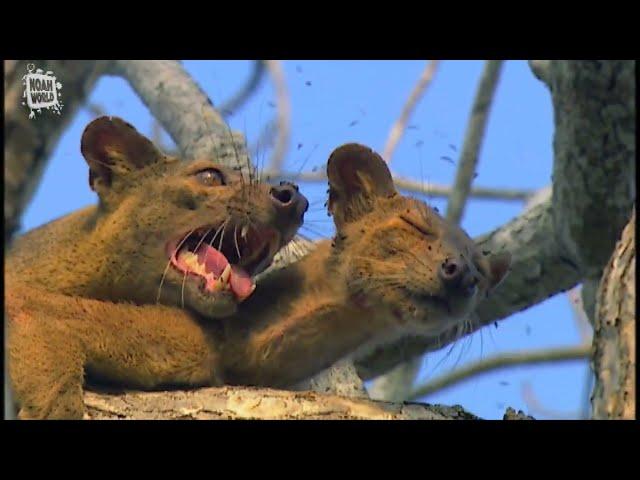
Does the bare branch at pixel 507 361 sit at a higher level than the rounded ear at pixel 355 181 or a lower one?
higher

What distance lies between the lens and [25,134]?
7.91 ft

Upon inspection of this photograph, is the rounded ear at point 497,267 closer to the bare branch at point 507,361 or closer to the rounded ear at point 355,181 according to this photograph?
the rounded ear at point 355,181

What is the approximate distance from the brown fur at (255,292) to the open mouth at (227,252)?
0.09 m

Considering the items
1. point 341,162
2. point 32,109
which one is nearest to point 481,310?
point 341,162

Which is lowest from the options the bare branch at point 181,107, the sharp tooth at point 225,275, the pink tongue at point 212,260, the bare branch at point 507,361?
the sharp tooth at point 225,275

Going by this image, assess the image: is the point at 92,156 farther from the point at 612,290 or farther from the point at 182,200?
the point at 612,290

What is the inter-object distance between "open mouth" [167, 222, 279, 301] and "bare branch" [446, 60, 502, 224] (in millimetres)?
3391

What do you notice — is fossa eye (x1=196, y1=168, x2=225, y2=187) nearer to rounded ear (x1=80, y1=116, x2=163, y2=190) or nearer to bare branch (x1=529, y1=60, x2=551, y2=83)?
rounded ear (x1=80, y1=116, x2=163, y2=190)

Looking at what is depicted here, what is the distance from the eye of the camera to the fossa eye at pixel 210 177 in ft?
17.2

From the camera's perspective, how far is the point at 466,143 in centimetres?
844

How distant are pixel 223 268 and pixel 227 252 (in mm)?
233

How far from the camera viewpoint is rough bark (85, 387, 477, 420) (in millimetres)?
4355

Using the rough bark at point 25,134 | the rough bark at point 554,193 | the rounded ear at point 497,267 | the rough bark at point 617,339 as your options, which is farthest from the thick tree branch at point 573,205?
the rough bark at point 25,134

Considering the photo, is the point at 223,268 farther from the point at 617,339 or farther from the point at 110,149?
the point at 617,339
